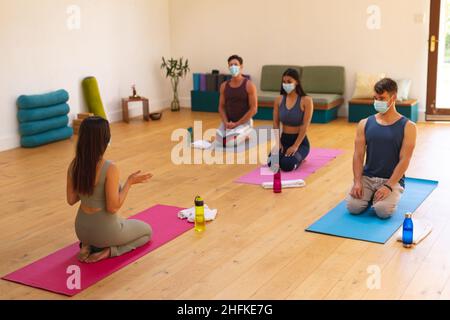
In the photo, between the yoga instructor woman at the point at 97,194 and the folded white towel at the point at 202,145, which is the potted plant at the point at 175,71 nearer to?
the folded white towel at the point at 202,145

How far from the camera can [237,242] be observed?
163 inches

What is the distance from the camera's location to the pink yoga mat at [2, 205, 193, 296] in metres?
3.56

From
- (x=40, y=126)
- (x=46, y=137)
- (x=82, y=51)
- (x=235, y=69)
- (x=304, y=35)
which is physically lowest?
(x=46, y=137)

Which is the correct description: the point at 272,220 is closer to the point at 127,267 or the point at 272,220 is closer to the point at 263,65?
the point at 127,267

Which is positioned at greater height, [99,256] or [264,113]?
[264,113]

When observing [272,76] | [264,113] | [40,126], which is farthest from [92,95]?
[272,76]

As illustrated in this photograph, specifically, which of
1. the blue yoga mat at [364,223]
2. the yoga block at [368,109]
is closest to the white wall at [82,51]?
the yoga block at [368,109]

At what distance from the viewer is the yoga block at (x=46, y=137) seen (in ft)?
23.5

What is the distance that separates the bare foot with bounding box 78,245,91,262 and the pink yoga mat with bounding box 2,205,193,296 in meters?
0.03

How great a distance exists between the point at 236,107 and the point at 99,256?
11.2 feet

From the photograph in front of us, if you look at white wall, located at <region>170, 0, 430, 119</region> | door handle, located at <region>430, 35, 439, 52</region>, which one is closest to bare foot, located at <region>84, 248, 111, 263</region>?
white wall, located at <region>170, 0, 430, 119</region>

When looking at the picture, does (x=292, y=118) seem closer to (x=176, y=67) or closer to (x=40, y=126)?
(x=40, y=126)

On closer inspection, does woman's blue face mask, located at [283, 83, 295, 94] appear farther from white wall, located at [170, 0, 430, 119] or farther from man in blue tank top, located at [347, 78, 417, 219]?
white wall, located at [170, 0, 430, 119]

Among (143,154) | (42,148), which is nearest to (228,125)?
(143,154)
